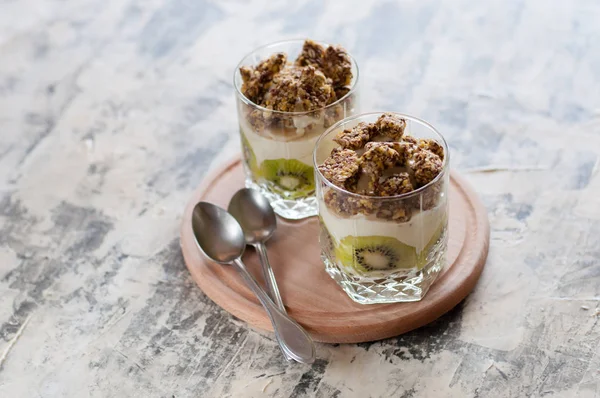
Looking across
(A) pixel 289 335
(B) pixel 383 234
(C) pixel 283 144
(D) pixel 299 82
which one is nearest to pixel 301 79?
(D) pixel 299 82

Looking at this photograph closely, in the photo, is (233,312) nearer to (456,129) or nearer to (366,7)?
(456,129)

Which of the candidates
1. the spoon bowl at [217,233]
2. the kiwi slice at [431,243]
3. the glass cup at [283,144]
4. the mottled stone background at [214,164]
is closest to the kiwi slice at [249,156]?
the glass cup at [283,144]

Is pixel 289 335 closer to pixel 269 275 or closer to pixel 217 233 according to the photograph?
pixel 269 275

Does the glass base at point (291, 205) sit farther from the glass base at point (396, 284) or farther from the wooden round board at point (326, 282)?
the glass base at point (396, 284)

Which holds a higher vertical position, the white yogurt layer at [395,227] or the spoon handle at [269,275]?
the white yogurt layer at [395,227]

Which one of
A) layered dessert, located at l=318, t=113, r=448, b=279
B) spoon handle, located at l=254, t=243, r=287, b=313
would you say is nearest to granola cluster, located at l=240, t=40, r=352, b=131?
layered dessert, located at l=318, t=113, r=448, b=279

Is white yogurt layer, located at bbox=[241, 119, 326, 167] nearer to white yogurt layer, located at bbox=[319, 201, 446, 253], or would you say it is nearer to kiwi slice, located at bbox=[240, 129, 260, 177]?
kiwi slice, located at bbox=[240, 129, 260, 177]

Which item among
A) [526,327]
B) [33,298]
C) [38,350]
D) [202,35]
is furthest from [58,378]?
[202,35]
